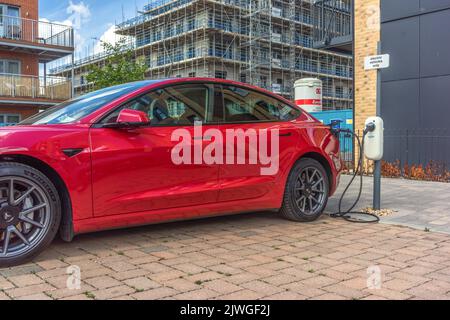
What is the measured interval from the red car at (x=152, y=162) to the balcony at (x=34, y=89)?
905 inches

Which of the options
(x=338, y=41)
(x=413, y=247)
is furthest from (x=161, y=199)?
(x=338, y=41)

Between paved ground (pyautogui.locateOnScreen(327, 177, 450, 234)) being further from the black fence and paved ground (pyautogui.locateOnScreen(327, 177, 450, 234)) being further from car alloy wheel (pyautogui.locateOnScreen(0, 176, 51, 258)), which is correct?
Result: car alloy wheel (pyautogui.locateOnScreen(0, 176, 51, 258))

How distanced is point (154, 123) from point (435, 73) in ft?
26.6

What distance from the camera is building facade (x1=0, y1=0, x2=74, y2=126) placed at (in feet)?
83.5

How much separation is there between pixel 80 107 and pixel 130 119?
672 millimetres

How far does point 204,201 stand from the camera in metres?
4.38

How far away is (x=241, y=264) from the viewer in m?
3.64

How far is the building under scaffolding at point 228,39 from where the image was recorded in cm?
4481

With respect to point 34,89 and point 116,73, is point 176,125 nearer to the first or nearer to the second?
point 116,73

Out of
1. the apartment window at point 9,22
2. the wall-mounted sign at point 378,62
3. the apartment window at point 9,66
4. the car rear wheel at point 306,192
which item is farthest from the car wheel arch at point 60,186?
the apartment window at point 9,66

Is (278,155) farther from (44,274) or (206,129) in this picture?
(44,274)

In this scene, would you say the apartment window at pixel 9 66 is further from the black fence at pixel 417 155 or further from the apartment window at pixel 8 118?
the black fence at pixel 417 155

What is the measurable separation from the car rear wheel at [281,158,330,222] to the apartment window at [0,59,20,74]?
1014 inches

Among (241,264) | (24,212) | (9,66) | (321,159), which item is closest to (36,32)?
(9,66)
